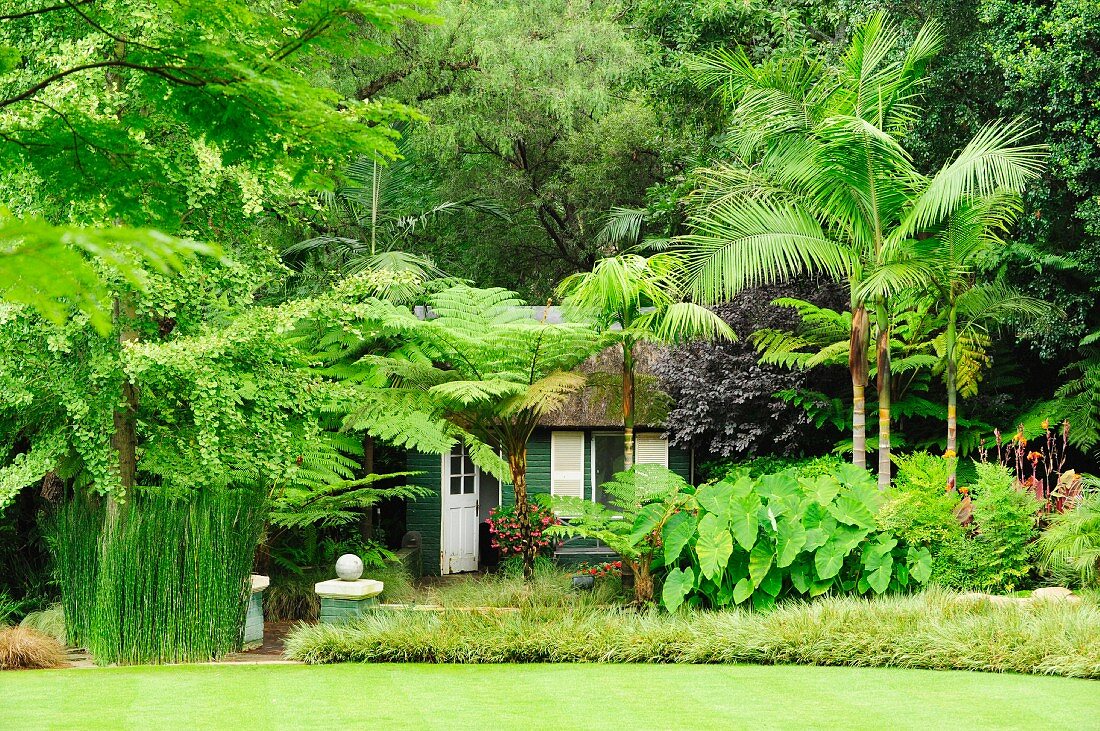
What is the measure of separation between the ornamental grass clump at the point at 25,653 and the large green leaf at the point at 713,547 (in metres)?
5.63

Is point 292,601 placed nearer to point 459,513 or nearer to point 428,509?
point 428,509

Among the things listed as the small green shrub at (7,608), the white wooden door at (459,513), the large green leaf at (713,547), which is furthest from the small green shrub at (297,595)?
the large green leaf at (713,547)

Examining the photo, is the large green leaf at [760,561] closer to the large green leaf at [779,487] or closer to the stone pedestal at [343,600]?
the large green leaf at [779,487]

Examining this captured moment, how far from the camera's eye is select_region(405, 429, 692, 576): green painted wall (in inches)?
560

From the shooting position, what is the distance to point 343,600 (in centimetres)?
908

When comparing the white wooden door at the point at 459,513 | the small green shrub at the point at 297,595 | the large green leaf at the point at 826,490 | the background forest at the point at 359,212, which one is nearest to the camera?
the background forest at the point at 359,212

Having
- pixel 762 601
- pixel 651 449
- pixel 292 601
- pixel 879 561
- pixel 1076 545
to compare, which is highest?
pixel 651 449

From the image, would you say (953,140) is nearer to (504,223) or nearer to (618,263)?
(618,263)

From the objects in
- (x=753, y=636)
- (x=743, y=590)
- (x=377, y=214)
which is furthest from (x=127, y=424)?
(x=377, y=214)

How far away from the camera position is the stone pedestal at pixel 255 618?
30.7ft

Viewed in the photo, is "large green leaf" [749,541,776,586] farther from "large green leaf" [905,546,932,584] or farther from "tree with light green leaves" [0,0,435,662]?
"tree with light green leaves" [0,0,435,662]

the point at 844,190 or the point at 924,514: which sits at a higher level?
the point at 844,190

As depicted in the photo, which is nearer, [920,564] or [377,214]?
[920,564]

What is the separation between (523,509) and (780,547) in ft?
9.08
